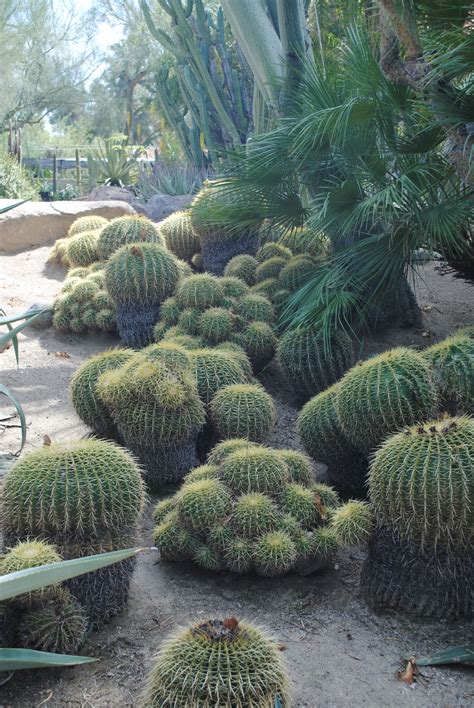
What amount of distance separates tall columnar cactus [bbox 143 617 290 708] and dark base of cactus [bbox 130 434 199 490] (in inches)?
90.6

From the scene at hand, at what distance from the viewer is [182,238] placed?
7949mm

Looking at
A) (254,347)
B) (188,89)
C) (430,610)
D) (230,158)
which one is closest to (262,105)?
(230,158)

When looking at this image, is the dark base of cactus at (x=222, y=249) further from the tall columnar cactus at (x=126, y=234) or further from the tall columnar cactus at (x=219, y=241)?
the tall columnar cactus at (x=126, y=234)

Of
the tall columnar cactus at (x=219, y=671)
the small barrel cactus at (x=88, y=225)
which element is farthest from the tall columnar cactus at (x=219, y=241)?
the tall columnar cactus at (x=219, y=671)

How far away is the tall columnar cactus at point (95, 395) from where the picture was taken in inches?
196

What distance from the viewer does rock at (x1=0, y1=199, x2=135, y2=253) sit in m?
10.6

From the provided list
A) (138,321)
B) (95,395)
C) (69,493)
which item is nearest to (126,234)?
(138,321)

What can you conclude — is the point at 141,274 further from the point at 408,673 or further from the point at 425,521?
the point at 408,673

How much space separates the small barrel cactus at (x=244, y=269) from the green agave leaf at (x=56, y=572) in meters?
5.01

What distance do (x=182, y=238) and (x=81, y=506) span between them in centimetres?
505

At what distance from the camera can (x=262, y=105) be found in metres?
8.83

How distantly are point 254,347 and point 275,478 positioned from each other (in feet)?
7.35

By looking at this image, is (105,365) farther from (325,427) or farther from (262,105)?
(262,105)

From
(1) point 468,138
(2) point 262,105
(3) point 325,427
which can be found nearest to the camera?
(3) point 325,427
